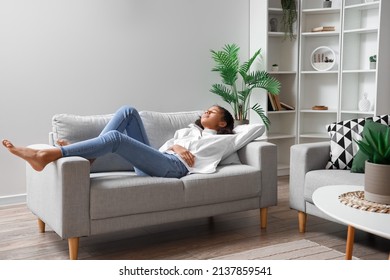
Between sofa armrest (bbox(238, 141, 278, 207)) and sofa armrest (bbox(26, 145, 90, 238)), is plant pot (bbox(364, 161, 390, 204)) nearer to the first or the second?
sofa armrest (bbox(238, 141, 278, 207))

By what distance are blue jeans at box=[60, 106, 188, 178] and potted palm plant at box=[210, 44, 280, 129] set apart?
71.2 inches

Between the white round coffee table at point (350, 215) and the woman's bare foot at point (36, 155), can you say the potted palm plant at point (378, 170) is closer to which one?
the white round coffee table at point (350, 215)

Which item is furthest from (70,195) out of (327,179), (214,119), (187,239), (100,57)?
(100,57)

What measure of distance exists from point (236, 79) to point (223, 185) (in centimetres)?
215

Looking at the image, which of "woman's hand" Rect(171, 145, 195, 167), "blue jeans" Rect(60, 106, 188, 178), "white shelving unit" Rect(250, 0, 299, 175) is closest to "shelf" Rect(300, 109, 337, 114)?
"white shelving unit" Rect(250, 0, 299, 175)

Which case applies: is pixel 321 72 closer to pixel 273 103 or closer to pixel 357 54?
pixel 357 54

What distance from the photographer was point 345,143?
11.2 ft

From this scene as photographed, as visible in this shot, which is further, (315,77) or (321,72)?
(315,77)

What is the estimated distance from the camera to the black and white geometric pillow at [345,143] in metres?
3.38

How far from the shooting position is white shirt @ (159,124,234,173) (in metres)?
3.33

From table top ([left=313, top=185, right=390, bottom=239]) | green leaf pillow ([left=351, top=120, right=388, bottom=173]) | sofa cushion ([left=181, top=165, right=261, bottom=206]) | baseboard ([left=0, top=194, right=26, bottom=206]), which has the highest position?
green leaf pillow ([left=351, top=120, right=388, bottom=173])

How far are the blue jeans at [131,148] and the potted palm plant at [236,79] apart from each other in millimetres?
1808

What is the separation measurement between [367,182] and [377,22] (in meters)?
3.07

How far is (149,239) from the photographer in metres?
3.29
